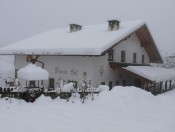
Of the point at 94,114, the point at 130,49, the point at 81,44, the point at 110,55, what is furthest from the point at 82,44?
the point at 94,114

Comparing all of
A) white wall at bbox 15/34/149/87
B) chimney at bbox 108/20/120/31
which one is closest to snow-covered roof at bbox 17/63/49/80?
white wall at bbox 15/34/149/87

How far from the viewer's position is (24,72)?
43.8ft

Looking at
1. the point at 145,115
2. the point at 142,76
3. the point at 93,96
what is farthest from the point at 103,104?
the point at 142,76

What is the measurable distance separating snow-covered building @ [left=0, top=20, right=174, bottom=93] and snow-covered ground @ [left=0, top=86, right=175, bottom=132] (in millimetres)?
5135

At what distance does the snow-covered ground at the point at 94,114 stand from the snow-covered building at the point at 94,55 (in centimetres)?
513

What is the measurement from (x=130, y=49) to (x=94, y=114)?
1485cm

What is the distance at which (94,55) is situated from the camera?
59.6 ft

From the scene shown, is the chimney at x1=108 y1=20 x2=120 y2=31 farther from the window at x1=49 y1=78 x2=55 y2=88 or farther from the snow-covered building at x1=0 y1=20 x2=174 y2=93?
the window at x1=49 y1=78 x2=55 y2=88

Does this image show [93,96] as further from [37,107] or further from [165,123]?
[165,123]

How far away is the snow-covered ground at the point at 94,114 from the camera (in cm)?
877

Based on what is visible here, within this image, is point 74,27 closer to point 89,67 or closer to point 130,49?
point 130,49

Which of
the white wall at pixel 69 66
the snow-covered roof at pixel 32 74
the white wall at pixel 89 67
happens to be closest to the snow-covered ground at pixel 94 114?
the snow-covered roof at pixel 32 74

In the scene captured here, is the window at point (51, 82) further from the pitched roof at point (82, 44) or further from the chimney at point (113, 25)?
the chimney at point (113, 25)

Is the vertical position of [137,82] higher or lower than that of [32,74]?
lower
